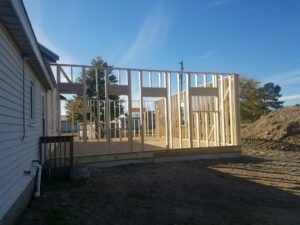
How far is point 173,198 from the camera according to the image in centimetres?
561

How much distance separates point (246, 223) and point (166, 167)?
477 centimetres

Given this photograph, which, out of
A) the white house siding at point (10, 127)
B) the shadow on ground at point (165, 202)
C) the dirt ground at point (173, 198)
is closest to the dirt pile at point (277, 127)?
the dirt ground at point (173, 198)

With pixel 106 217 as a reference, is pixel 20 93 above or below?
above

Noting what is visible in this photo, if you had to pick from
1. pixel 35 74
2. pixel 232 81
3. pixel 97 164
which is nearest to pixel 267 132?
pixel 232 81

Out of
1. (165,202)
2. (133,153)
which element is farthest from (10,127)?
(133,153)

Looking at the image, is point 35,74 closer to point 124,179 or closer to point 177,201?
point 124,179

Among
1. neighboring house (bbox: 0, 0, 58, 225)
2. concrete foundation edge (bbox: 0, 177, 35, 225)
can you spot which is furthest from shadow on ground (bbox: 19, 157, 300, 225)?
neighboring house (bbox: 0, 0, 58, 225)

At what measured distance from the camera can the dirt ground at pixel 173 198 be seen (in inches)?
174

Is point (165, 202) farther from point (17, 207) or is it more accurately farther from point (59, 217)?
point (17, 207)

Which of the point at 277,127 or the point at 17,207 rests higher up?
the point at 277,127

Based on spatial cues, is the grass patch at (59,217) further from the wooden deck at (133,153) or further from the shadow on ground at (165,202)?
the wooden deck at (133,153)

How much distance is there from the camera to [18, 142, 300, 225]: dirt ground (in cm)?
442

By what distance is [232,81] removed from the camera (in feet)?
36.1

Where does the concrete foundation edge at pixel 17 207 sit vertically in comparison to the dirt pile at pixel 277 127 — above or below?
below
